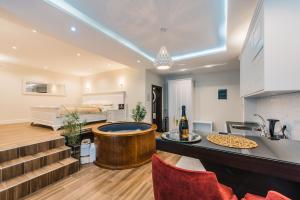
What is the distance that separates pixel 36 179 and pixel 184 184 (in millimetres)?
2565

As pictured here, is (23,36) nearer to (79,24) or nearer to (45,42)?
(45,42)

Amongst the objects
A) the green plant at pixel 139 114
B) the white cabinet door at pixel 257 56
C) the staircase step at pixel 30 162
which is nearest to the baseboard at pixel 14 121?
the staircase step at pixel 30 162

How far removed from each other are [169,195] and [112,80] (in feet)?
20.1

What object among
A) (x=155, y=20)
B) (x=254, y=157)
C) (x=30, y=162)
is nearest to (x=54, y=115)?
(x=30, y=162)

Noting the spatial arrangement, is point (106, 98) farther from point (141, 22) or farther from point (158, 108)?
point (141, 22)

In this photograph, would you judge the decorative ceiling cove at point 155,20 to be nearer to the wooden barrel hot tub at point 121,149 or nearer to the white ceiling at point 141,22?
the white ceiling at point 141,22

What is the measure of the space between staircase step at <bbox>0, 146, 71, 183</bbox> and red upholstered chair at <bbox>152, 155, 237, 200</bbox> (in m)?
2.57

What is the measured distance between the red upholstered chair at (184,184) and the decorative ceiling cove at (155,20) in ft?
7.27

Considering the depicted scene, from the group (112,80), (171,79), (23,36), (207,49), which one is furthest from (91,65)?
(207,49)

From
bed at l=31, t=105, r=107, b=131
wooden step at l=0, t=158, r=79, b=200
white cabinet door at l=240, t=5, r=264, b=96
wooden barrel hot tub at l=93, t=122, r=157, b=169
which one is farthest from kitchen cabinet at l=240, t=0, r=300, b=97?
bed at l=31, t=105, r=107, b=131

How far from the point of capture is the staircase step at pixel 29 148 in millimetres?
2422

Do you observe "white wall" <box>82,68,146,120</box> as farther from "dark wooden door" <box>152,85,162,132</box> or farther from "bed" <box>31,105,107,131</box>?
"bed" <box>31,105,107,131</box>

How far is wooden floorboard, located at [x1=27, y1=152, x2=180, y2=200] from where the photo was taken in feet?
6.98

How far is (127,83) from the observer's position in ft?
20.0
